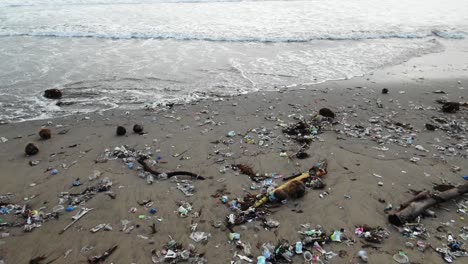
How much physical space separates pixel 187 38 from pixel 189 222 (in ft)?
35.3

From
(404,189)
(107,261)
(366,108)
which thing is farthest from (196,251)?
(366,108)

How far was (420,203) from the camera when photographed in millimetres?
4223

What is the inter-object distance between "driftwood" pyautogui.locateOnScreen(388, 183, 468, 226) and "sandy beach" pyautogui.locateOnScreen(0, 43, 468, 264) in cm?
10

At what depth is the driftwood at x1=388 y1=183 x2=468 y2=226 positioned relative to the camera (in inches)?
159

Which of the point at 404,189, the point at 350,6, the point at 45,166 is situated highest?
the point at 350,6

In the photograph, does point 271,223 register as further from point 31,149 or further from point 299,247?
point 31,149

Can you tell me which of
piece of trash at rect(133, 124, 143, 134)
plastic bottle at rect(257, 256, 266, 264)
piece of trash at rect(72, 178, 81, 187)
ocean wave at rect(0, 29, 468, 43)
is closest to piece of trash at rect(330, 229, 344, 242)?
plastic bottle at rect(257, 256, 266, 264)

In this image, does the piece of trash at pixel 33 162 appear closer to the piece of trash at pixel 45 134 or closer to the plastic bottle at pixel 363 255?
the piece of trash at pixel 45 134

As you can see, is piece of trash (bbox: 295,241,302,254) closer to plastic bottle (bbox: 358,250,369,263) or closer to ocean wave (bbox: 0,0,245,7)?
plastic bottle (bbox: 358,250,369,263)

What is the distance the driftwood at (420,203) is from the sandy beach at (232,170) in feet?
0.34

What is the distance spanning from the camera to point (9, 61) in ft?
34.3

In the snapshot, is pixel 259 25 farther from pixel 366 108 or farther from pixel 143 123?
pixel 143 123

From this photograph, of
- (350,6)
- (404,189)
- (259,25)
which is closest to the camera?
(404,189)

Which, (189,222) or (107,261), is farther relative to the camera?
(189,222)
